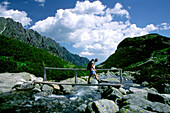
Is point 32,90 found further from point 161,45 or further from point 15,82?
point 161,45

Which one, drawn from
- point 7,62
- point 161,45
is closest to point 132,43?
point 161,45

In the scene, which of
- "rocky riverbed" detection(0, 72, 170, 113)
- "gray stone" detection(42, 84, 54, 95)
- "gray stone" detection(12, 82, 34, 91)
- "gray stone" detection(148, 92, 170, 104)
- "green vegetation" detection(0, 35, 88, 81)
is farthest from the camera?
"green vegetation" detection(0, 35, 88, 81)

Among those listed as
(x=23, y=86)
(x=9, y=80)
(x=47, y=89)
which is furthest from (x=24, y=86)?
(x=47, y=89)

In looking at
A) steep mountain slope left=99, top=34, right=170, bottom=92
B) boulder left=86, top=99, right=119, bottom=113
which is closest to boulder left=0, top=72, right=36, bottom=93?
boulder left=86, top=99, right=119, bottom=113

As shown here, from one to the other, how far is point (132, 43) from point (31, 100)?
8897cm

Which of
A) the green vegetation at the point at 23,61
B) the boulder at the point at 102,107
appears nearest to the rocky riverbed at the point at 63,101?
the boulder at the point at 102,107

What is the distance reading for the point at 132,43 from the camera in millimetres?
89000

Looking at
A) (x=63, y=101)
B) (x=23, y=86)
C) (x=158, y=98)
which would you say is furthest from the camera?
(x=23, y=86)

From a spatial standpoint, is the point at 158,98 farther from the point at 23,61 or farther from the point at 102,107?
the point at 23,61

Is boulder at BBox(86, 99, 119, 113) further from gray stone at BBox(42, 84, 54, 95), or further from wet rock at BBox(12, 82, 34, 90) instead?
wet rock at BBox(12, 82, 34, 90)

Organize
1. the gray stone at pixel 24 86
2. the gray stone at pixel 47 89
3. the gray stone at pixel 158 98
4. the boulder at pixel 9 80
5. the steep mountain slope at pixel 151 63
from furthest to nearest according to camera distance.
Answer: the steep mountain slope at pixel 151 63 < the gray stone at pixel 24 86 < the boulder at pixel 9 80 < the gray stone at pixel 47 89 < the gray stone at pixel 158 98

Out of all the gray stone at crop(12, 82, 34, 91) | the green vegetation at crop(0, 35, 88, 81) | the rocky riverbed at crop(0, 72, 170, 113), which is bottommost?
the rocky riverbed at crop(0, 72, 170, 113)

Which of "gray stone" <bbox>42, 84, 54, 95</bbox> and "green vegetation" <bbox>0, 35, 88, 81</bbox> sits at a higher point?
"green vegetation" <bbox>0, 35, 88, 81</bbox>

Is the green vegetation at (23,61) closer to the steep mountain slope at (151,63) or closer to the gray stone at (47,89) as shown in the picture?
the gray stone at (47,89)
